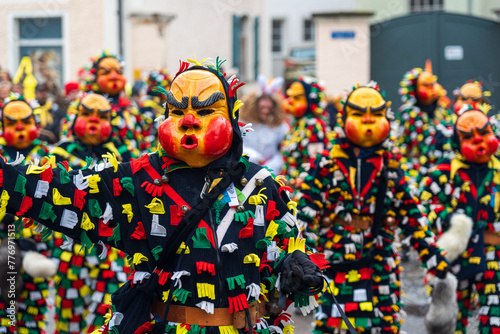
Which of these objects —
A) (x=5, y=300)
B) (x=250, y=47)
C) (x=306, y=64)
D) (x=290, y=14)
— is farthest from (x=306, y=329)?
(x=290, y=14)

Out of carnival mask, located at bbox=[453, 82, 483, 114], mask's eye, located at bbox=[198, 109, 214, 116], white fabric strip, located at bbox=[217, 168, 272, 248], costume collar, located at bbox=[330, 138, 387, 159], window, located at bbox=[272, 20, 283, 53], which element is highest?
window, located at bbox=[272, 20, 283, 53]

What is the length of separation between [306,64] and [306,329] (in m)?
23.3

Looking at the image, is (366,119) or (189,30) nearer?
(366,119)

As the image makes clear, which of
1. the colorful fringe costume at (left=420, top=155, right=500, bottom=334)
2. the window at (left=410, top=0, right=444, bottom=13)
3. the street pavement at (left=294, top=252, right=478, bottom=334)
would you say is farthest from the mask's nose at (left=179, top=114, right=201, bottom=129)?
the window at (left=410, top=0, right=444, bottom=13)

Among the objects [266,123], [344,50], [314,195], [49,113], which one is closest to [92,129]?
[314,195]

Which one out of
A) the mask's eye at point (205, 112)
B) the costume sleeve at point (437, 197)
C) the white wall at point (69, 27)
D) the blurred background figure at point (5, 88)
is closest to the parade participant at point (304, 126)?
the costume sleeve at point (437, 197)

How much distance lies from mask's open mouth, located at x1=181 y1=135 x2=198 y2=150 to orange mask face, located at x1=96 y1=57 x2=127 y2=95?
4.77 metres

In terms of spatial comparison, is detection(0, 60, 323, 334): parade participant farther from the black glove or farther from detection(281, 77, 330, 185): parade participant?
detection(281, 77, 330, 185): parade participant

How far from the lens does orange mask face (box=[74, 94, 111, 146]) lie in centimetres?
671

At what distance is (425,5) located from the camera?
87.0 ft

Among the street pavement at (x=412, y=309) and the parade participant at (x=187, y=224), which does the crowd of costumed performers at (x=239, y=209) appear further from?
the street pavement at (x=412, y=309)

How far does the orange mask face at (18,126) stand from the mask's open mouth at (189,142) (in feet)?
10.2

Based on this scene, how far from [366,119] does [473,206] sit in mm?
1211

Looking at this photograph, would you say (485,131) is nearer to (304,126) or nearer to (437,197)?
(437,197)
